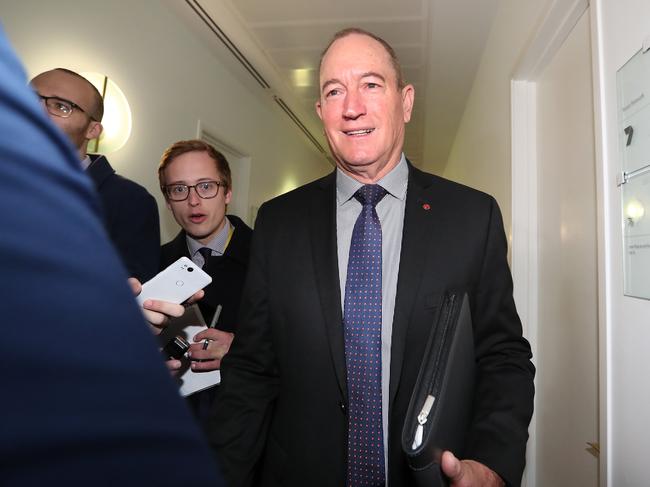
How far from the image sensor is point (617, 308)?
3.79ft

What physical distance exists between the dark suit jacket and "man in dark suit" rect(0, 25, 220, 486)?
133cm

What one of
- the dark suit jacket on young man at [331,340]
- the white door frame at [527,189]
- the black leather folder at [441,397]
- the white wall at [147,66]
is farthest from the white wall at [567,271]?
the white wall at [147,66]

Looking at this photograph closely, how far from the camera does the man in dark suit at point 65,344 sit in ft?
0.57

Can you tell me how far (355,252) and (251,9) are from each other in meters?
2.90

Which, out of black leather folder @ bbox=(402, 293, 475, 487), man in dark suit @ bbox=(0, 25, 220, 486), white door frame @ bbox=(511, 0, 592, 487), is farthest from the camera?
white door frame @ bbox=(511, 0, 592, 487)

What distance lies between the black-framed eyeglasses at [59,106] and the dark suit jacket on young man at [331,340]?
0.90 metres

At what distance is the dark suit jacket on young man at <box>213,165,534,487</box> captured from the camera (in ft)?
3.49

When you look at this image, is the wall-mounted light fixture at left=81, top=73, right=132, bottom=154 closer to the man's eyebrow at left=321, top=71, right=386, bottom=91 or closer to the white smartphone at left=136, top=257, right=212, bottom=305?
the white smartphone at left=136, top=257, right=212, bottom=305

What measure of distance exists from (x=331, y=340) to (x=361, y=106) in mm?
710

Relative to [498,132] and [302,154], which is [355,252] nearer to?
[498,132]

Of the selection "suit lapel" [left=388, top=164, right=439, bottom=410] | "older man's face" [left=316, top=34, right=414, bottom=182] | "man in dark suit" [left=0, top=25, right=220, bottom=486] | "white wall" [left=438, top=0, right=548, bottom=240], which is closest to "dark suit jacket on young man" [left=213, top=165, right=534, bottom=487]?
"suit lapel" [left=388, top=164, right=439, bottom=410]

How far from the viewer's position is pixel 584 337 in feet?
5.17

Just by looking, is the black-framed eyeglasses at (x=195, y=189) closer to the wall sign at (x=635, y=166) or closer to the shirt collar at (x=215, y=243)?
the shirt collar at (x=215, y=243)

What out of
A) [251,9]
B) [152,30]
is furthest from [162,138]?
[251,9]
